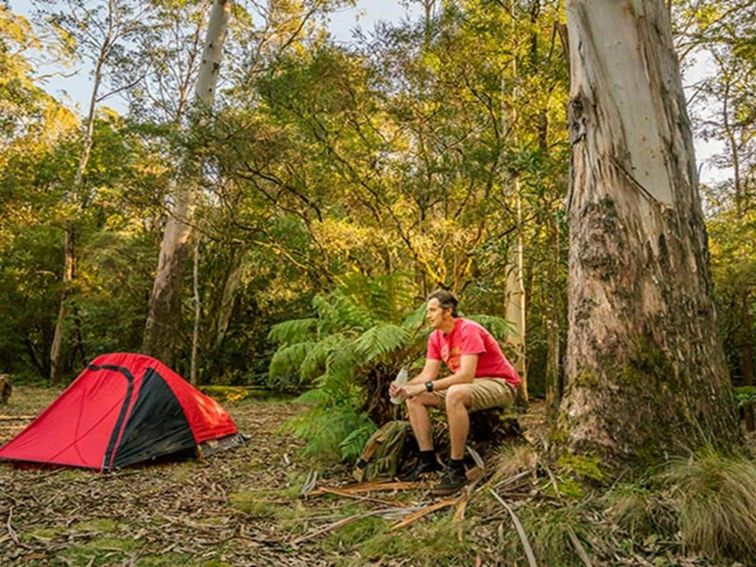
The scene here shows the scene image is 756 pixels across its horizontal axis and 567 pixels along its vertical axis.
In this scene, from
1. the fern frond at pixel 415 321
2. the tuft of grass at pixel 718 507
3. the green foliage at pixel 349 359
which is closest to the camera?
the tuft of grass at pixel 718 507

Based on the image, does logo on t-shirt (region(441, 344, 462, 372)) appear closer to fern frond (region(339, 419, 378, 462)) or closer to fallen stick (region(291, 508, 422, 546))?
fern frond (region(339, 419, 378, 462))

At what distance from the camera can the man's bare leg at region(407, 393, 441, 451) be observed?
337cm

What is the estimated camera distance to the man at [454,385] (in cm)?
307

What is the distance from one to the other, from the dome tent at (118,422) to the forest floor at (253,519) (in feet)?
0.49

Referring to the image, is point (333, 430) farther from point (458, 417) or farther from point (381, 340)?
point (458, 417)

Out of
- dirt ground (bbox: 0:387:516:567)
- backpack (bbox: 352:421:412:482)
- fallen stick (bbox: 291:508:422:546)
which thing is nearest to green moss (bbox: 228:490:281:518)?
dirt ground (bbox: 0:387:516:567)

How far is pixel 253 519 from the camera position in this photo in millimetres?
2730

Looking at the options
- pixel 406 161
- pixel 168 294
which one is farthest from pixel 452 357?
pixel 168 294

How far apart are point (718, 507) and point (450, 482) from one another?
134 cm

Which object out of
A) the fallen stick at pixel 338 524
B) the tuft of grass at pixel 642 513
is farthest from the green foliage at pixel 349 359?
the tuft of grass at pixel 642 513

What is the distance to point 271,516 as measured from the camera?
2781mm

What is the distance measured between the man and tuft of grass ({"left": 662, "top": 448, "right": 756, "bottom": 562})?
3.88ft

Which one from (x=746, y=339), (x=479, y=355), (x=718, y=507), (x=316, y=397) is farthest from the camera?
(x=746, y=339)

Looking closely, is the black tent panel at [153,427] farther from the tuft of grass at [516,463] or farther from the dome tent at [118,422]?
the tuft of grass at [516,463]
